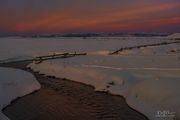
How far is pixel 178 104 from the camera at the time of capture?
1346cm

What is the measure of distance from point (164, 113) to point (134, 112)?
2502 millimetres

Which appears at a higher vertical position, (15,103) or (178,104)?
(178,104)

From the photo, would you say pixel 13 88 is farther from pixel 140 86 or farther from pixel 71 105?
pixel 140 86

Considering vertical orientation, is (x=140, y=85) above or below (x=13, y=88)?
above

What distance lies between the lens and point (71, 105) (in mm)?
17516

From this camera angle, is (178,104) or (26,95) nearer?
(178,104)

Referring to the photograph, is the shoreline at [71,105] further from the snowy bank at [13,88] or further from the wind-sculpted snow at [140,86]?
the wind-sculpted snow at [140,86]

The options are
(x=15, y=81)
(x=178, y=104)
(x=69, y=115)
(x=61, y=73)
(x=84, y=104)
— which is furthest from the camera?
(x=61, y=73)

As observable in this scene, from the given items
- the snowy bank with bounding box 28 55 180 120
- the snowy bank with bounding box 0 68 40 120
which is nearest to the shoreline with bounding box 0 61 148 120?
the snowy bank with bounding box 0 68 40 120

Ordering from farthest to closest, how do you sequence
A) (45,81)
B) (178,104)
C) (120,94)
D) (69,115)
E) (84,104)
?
(45,81) < (120,94) < (84,104) < (69,115) < (178,104)

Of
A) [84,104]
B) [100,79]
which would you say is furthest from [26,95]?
[100,79]

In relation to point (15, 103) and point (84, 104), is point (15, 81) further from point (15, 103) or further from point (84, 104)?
point (84, 104)

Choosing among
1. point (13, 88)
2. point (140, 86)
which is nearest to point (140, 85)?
point (140, 86)

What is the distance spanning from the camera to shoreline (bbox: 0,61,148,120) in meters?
15.1
